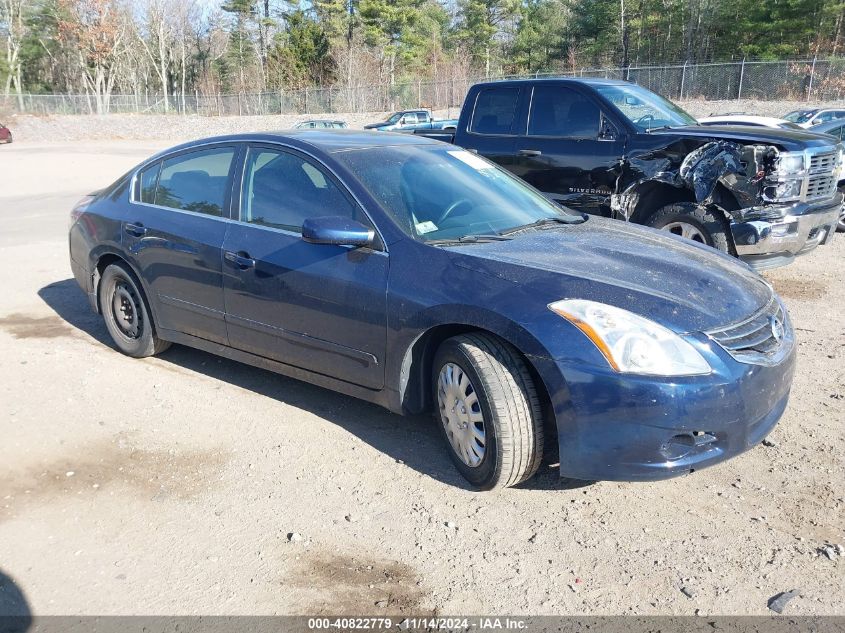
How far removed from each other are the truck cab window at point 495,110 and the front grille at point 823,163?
309 centimetres

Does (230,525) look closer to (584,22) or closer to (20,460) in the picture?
(20,460)

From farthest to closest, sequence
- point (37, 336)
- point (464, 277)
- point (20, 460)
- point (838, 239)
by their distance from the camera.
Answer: point (838, 239) → point (37, 336) → point (20, 460) → point (464, 277)

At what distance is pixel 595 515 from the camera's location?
336cm

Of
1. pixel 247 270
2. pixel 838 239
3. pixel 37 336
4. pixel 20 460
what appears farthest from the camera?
pixel 838 239

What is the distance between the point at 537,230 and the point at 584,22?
54.8m

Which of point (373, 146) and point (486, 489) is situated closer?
point (486, 489)

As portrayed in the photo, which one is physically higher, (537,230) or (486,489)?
(537,230)

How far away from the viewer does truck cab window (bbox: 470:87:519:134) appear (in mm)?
8273

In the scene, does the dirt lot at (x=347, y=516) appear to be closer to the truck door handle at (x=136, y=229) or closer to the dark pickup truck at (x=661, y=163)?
the truck door handle at (x=136, y=229)

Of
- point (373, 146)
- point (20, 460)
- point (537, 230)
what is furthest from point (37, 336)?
point (537, 230)

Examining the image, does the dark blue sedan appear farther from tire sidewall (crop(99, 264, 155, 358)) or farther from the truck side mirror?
the truck side mirror

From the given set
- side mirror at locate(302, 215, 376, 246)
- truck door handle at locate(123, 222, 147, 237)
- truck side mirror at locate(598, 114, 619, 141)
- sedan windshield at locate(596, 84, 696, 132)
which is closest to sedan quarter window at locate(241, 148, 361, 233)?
side mirror at locate(302, 215, 376, 246)

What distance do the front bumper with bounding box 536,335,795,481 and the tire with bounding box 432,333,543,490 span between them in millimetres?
180

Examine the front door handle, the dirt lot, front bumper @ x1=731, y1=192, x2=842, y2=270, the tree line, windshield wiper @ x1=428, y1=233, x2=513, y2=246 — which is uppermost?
the tree line
